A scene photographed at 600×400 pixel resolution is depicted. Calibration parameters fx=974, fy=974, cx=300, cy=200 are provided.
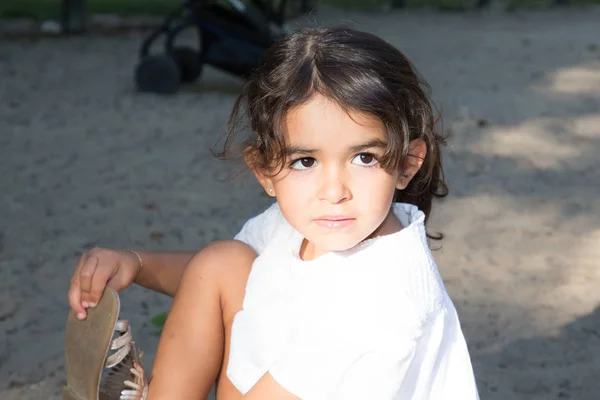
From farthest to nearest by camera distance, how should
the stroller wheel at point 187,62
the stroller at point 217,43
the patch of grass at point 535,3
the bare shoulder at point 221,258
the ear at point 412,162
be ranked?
the patch of grass at point 535,3 → the stroller wheel at point 187,62 → the stroller at point 217,43 → the bare shoulder at point 221,258 → the ear at point 412,162

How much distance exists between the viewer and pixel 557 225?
113 inches

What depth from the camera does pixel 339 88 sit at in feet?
4.41

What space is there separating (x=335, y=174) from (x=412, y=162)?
0.57 feet

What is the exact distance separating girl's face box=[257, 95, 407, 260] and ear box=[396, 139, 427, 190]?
0.21ft

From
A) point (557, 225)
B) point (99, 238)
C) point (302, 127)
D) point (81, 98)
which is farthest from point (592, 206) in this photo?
point (81, 98)

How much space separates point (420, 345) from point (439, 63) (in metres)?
4.40

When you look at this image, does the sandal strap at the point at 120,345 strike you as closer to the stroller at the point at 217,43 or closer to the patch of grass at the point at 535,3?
the stroller at the point at 217,43

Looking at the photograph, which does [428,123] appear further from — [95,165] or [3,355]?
[95,165]

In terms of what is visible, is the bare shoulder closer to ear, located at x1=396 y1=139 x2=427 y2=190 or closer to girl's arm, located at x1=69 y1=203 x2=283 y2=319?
girl's arm, located at x1=69 y1=203 x2=283 y2=319

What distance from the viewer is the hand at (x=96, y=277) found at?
5.19ft

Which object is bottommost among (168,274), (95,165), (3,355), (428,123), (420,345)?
(95,165)

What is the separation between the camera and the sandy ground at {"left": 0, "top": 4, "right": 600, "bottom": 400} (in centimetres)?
216

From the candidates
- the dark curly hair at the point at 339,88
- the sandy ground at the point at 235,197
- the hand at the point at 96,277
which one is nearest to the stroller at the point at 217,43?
the sandy ground at the point at 235,197

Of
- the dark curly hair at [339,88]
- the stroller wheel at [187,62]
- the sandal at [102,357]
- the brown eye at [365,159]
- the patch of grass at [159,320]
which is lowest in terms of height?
the stroller wheel at [187,62]
